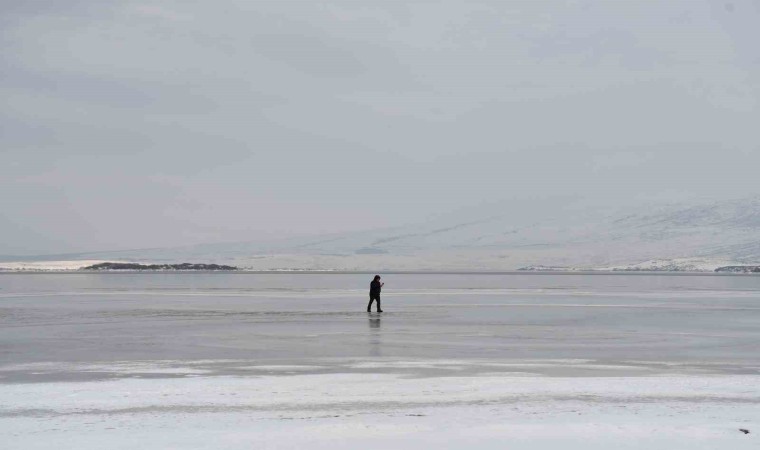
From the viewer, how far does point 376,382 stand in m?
15.6

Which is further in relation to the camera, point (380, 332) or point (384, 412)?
point (380, 332)

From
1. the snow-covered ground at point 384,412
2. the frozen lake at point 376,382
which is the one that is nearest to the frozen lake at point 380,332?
the frozen lake at point 376,382

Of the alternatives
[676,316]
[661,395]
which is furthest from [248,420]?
[676,316]

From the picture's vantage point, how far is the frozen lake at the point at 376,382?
38.1ft

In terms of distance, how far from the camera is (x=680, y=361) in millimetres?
19016

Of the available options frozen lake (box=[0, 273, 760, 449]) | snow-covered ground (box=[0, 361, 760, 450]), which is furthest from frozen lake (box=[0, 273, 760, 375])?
snow-covered ground (box=[0, 361, 760, 450])

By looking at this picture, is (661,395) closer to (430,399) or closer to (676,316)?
(430,399)

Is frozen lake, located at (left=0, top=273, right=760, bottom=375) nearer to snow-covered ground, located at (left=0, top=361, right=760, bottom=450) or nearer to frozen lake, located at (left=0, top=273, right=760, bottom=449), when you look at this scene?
frozen lake, located at (left=0, top=273, right=760, bottom=449)

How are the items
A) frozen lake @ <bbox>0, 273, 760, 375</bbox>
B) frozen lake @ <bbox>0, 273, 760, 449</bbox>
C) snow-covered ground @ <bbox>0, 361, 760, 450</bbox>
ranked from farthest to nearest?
frozen lake @ <bbox>0, 273, 760, 375</bbox> < frozen lake @ <bbox>0, 273, 760, 449</bbox> < snow-covered ground @ <bbox>0, 361, 760, 450</bbox>

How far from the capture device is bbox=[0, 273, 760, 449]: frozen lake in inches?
458

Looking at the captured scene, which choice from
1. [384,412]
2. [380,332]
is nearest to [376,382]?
[384,412]

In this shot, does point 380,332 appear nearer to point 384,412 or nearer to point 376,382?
point 376,382

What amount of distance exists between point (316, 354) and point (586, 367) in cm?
581

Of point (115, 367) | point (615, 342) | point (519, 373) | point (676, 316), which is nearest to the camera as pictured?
point (519, 373)
